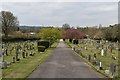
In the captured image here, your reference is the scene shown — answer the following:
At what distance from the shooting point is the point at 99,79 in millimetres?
15836

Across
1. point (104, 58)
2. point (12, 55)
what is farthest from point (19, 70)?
point (12, 55)

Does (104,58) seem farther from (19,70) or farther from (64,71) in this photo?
(19,70)

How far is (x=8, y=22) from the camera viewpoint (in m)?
98.9

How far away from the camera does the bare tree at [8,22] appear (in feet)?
315

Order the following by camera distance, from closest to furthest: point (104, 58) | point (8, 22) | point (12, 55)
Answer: point (104, 58) < point (12, 55) < point (8, 22)

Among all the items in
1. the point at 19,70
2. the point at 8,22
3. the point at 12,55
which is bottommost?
the point at 19,70

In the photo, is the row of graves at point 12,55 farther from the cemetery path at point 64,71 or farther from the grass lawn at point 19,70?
the cemetery path at point 64,71

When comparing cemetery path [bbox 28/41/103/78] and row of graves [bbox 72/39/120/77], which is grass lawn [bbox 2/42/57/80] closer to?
cemetery path [bbox 28/41/103/78]

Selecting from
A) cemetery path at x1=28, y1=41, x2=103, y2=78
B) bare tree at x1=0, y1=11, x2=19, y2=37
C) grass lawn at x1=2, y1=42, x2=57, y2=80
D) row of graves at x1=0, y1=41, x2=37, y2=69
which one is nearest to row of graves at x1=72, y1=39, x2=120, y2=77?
cemetery path at x1=28, y1=41, x2=103, y2=78

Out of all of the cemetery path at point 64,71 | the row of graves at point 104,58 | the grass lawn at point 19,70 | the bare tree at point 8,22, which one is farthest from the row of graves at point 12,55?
the bare tree at point 8,22

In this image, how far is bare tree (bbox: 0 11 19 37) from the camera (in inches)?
3775

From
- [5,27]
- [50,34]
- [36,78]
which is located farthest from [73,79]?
[5,27]

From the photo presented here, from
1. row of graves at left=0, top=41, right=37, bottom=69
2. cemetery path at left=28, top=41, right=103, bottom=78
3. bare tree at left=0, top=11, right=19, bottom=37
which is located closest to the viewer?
cemetery path at left=28, top=41, right=103, bottom=78

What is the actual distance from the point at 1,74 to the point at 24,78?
2272 millimetres
